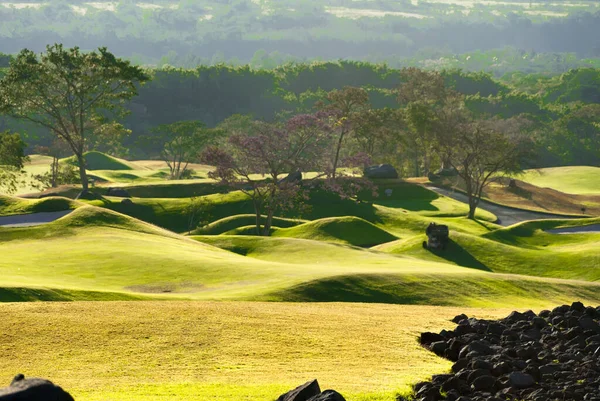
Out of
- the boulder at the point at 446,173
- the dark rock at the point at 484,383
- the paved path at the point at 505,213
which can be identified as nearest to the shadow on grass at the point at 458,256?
the paved path at the point at 505,213

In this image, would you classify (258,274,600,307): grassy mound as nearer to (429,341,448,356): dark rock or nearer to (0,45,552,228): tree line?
(429,341,448,356): dark rock

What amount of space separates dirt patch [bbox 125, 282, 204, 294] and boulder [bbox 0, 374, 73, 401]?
29.6m

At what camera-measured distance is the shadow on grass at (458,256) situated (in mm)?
72700

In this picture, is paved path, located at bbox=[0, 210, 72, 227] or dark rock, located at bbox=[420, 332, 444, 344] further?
paved path, located at bbox=[0, 210, 72, 227]

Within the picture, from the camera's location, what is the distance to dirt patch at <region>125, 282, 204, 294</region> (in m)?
45.4

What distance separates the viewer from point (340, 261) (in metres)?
63.7

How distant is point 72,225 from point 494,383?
154 ft

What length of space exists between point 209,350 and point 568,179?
14605cm

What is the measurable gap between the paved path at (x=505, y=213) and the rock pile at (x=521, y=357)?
75994 mm

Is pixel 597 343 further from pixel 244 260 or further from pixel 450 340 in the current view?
pixel 244 260

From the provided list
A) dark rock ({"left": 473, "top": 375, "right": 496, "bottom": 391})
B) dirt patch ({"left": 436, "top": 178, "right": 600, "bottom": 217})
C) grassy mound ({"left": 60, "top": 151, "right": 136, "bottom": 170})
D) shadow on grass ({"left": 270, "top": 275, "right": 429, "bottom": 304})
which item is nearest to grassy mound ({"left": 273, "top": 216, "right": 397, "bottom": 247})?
shadow on grass ({"left": 270, "top": 275, "right": 429, "bottom": 304})

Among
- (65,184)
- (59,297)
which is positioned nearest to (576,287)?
(59,297)

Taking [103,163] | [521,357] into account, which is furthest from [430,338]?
[103,163]

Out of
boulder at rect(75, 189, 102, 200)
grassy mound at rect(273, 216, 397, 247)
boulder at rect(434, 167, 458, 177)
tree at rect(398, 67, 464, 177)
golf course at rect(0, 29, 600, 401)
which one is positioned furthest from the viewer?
boulder at rect(434, 167, 458, 177)
